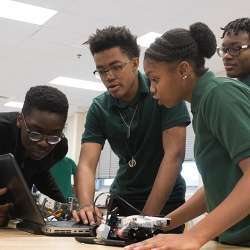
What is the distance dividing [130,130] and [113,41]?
37cm

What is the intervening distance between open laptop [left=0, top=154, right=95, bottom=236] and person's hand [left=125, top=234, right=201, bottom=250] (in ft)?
1.02

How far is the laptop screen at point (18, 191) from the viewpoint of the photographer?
4.25 ft

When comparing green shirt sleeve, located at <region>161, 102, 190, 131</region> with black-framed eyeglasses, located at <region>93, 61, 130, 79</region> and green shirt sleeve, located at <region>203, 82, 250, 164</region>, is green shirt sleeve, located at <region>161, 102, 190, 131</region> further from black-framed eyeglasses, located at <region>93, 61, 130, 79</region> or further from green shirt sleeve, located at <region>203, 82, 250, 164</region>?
green shirt sleeve, located at <region>203, 82, 250, 164</region>

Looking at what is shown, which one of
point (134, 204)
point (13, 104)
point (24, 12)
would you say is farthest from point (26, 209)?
point (13, 104)

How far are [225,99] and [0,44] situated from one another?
14.1 feet

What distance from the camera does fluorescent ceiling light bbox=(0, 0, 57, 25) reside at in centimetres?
384

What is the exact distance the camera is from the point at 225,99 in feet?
3.29

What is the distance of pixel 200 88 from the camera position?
44.8 inches

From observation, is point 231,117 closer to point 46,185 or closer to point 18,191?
point 18,191

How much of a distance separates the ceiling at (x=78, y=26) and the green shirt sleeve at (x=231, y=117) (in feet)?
9.32

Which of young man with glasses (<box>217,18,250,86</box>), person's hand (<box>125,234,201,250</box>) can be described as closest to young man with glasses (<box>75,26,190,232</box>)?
young man with glasses (<box>217,18,250,86</box>)

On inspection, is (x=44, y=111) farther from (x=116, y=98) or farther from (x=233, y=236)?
(x=233, y=236)

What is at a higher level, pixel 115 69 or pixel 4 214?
pixel 115 69

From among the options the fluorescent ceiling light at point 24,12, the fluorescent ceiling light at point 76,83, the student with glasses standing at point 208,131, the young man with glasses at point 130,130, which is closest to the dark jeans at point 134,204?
the young man with glasses at point 130,130
